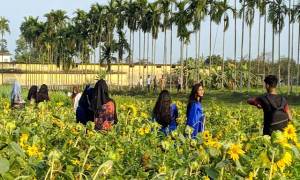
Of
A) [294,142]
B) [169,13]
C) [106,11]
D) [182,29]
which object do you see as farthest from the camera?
[106,11]

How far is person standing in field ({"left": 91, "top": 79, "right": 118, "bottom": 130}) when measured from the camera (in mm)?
6902

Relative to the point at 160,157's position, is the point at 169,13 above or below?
above

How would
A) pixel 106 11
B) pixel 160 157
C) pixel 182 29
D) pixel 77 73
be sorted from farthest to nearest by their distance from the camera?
pixel 77 73 < pixel 106 11 < pixel 182 29 < pixel 160 157

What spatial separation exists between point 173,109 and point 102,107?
2.92 ft

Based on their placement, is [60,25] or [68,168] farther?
[60,25]

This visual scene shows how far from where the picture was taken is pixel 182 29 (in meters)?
44.3

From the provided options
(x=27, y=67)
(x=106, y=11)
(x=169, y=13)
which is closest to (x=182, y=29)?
(x=169, y=13)

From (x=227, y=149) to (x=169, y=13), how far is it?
4720 centimetres

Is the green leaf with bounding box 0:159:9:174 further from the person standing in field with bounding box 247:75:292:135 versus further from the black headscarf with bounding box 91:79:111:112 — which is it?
the black headscarf with bounding box 91:79:111:112

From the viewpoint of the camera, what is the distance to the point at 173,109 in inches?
287

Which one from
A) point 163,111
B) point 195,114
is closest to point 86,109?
point 163,111

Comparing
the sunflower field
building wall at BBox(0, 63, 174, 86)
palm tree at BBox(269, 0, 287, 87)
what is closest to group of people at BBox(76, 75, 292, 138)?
the sunflower field

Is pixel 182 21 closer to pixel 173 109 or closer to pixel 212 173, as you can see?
pixel 173 109

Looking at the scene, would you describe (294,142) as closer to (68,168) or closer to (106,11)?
(68,168)
